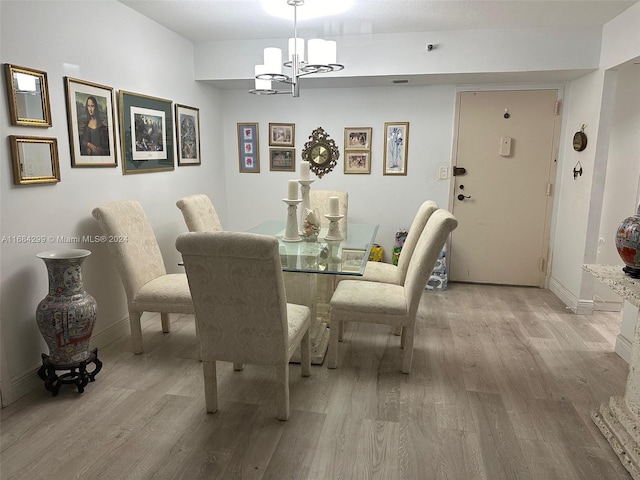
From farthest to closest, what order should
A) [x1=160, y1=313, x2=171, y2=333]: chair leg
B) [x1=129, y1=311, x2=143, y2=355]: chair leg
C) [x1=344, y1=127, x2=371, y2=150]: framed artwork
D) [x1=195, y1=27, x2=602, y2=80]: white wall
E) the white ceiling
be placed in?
[x1=344, y1=127, x2=371, y2=150]: framed artwork < [x1=195, y1=27, x2=602, y2=80]: white wall < [x1=160, y1=313, x2=171, y2=333]: chair leg < the white ceiling < [x1=129, y1=311, x2=143, y2=355]: chair leg

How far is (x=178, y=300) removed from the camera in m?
2.83

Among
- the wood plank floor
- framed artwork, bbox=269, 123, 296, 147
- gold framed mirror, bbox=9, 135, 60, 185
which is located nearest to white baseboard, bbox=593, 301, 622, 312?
the wood plank floor

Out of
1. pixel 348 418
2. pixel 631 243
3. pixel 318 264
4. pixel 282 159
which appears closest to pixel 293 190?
pixel 318 264

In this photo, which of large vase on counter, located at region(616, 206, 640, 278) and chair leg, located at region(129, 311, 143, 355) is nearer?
large vase on counter, located at region(616, 206, 640, 278)

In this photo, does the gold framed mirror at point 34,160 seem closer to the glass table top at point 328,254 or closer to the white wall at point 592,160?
the glass table top at point 328,254

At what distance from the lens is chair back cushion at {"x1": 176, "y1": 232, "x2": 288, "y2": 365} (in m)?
1.89

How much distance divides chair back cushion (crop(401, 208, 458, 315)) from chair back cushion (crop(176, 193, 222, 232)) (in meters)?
1.69

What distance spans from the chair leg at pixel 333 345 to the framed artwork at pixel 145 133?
6.30 feet

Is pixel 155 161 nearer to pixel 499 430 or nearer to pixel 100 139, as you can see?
pixel 100 139

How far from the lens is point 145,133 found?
11.4ft

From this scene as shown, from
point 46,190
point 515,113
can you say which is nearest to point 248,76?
point 46,190

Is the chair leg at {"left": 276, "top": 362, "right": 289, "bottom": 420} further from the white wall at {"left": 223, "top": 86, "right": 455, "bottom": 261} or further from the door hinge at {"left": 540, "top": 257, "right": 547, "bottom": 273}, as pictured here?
the door hinge at {"left": 540, "top": 257, "right": 547, "bottom": 273}

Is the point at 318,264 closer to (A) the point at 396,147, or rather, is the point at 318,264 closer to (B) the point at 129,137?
(B) the point at 129,137

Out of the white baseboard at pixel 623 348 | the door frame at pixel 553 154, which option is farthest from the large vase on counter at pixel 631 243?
the door frame at pixel 553 154
